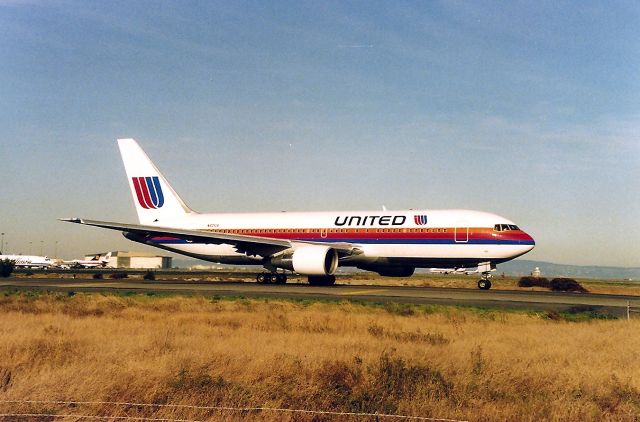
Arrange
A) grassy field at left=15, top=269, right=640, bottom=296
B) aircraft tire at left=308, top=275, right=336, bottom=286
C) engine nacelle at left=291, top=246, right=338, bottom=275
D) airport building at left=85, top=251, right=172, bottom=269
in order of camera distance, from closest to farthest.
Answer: engine nacelle at left=291, top=246, right=338, bottom=275, aircraft tire at left=308, top=275, right=336, bottom=286, grassy field at left=15, top=269, right=640, bottom=296, airport building at left=85, top=251, right=172, bottom=269

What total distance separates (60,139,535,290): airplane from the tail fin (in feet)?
8.73

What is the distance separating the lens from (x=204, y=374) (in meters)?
9.82

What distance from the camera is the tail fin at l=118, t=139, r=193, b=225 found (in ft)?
141

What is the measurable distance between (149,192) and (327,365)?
117 ft

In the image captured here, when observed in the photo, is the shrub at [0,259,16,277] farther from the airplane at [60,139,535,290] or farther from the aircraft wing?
the aircraft wing

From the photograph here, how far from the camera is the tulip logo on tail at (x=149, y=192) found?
43188 millimetres

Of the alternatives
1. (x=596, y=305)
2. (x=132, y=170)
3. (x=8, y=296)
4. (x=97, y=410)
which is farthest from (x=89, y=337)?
(x=132, y=170)

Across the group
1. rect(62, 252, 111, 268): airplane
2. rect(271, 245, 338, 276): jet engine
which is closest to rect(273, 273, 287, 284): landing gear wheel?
rect(271, 245, 338, 276): jet engine

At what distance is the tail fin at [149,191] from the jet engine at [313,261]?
12.8 m

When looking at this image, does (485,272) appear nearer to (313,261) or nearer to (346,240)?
(346,240)

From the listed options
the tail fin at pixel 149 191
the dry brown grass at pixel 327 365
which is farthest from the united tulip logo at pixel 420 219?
the tail fin at pixel 149 191

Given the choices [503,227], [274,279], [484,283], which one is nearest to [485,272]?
[484,283]

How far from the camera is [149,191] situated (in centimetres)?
4331

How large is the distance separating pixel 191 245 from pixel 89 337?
26.5 m
